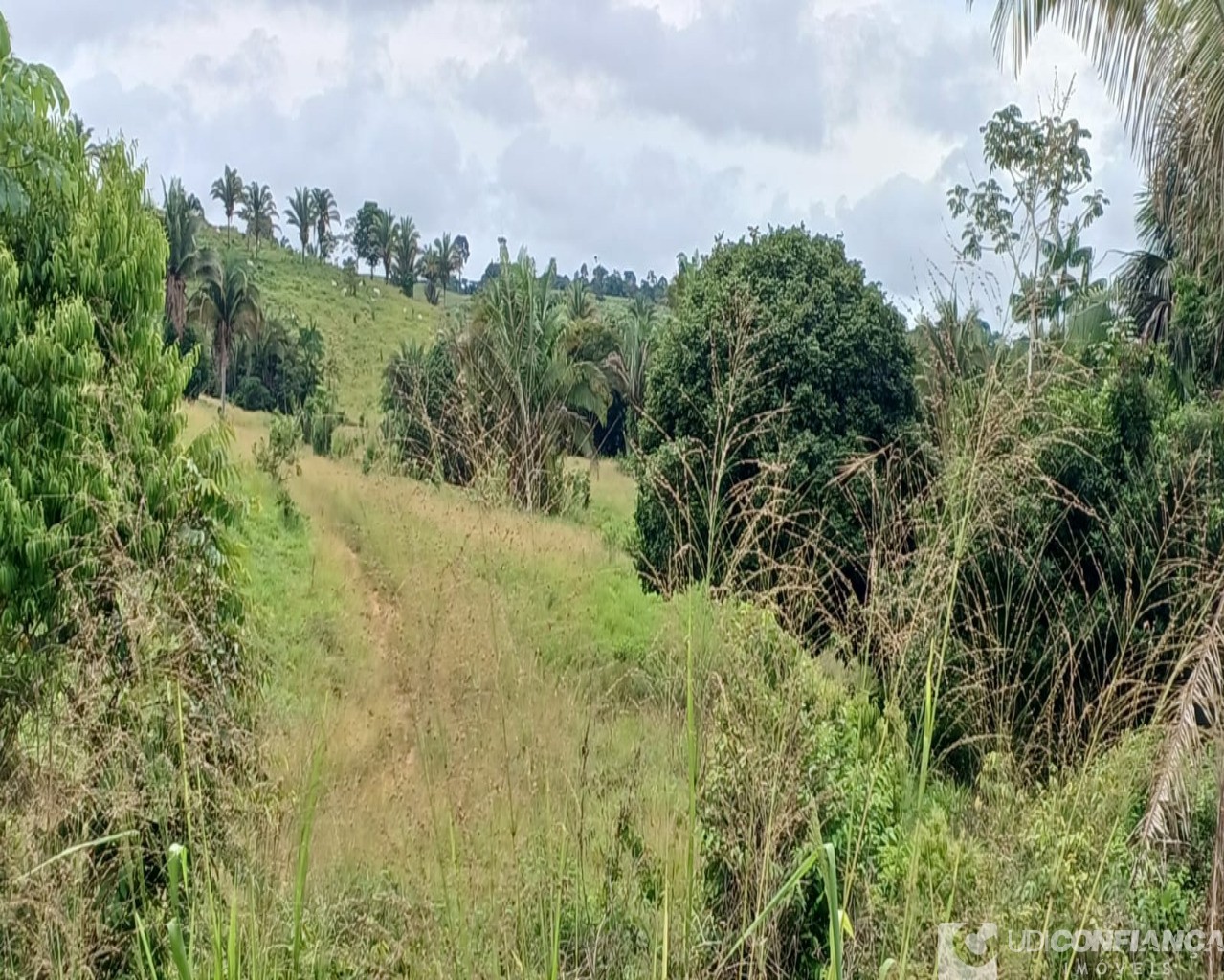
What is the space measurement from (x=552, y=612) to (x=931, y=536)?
1.02 meters

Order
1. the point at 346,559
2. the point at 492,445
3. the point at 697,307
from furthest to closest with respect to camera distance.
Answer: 1. the point at 697,307
2. the point at 346,559
3. the point at 492,445

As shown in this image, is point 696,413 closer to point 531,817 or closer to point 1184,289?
point 1184,289

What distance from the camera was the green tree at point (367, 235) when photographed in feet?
167

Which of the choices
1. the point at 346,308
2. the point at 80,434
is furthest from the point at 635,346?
the point at 346,308

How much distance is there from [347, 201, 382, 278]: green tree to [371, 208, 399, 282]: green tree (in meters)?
0.12

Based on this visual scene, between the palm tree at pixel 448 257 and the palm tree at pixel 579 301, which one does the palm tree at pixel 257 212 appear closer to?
the palm tree at pixel 448 257

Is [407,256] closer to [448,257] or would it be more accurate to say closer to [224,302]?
[448,257]

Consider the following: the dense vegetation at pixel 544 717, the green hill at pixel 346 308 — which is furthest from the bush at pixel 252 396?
the dense vegetation at pixel 544 717

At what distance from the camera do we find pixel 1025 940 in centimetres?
194

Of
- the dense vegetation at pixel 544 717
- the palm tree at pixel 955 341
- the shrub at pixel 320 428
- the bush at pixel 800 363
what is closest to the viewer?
the dense vegetation at pixel 544 717

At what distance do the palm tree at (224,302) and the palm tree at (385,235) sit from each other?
2528 centimetres

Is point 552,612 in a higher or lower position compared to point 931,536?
lower

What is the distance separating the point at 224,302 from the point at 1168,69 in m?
24.4

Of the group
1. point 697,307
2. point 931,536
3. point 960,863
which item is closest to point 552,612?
point 931,536
